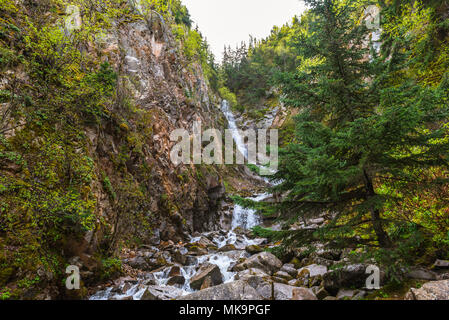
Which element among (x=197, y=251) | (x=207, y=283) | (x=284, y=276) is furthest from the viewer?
(x=197, y=251)

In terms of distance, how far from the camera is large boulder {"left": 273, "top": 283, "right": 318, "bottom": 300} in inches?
190

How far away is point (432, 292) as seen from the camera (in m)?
3.14

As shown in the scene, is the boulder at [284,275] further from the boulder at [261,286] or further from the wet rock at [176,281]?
the wet rock at [176,281]

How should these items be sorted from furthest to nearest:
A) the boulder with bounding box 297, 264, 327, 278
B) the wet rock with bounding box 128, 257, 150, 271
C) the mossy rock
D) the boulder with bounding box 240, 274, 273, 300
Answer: the wet rock with bounding box 128, 257, 150, 271
the boulder with bounding box 297, 264, 327, 278
the boulder with bounding box 240, 274, 273, 300
the mossy rock

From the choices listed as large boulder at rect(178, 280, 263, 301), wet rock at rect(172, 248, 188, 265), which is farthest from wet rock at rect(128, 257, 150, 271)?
large boulder at rect(178, 280, 263, 301)

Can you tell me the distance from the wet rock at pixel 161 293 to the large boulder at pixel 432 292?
5.71 m

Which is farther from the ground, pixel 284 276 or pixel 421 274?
pixel 421 274

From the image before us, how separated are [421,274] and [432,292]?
3.24 ft

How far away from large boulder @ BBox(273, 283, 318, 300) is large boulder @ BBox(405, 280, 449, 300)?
2.05 m

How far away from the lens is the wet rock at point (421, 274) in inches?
151

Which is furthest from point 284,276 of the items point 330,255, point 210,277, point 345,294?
point 345,294

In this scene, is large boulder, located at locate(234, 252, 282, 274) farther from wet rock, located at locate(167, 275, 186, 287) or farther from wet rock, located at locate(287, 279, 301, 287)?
wet rock, located at locate(167, 275, 186, 287)

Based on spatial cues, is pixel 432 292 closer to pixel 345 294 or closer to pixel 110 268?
pixel 345 294
